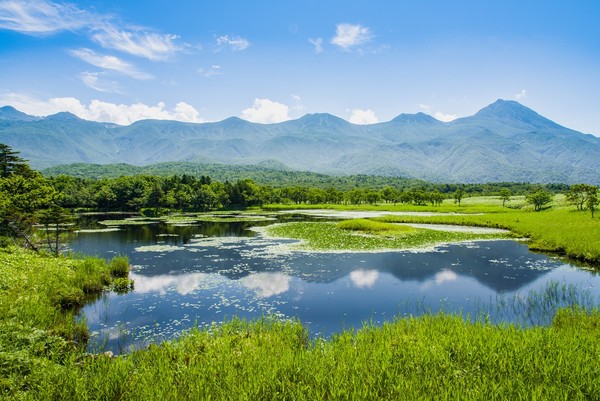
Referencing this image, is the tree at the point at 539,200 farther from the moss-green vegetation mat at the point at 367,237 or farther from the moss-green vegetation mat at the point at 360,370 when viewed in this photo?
the moss-green vegetation mat at the point at 360,370

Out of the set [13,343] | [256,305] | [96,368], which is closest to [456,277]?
[256,305]

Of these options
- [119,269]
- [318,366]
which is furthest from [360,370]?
[119,269]

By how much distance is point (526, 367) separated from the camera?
33.8 feet

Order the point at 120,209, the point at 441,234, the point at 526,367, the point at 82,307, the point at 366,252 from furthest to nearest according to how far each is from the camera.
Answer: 1. the point at 120,209
2. the point at 441,234
3. the point at 366,252
4. the point at 82,307
5. the point at 526,367

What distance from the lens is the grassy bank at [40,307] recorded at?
10.4m

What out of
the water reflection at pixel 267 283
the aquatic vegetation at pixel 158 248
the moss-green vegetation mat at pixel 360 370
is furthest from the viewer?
the aquatic vegetation at pixel 158 248

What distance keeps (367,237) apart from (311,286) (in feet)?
84.1

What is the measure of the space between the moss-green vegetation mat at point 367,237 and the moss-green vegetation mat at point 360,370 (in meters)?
28.1

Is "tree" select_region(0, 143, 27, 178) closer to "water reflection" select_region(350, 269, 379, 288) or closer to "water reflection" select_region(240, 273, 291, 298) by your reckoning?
"water reflection" select_region(240, 273, 291, 298)

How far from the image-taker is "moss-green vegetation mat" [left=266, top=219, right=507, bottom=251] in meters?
42.6

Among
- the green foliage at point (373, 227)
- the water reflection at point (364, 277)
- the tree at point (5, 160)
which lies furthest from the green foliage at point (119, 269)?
the green foliage at point (373, 227)

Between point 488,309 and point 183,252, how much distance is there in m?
30.7

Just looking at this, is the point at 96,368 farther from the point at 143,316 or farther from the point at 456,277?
the point at 456,277

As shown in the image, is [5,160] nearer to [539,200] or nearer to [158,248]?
[158,248]
